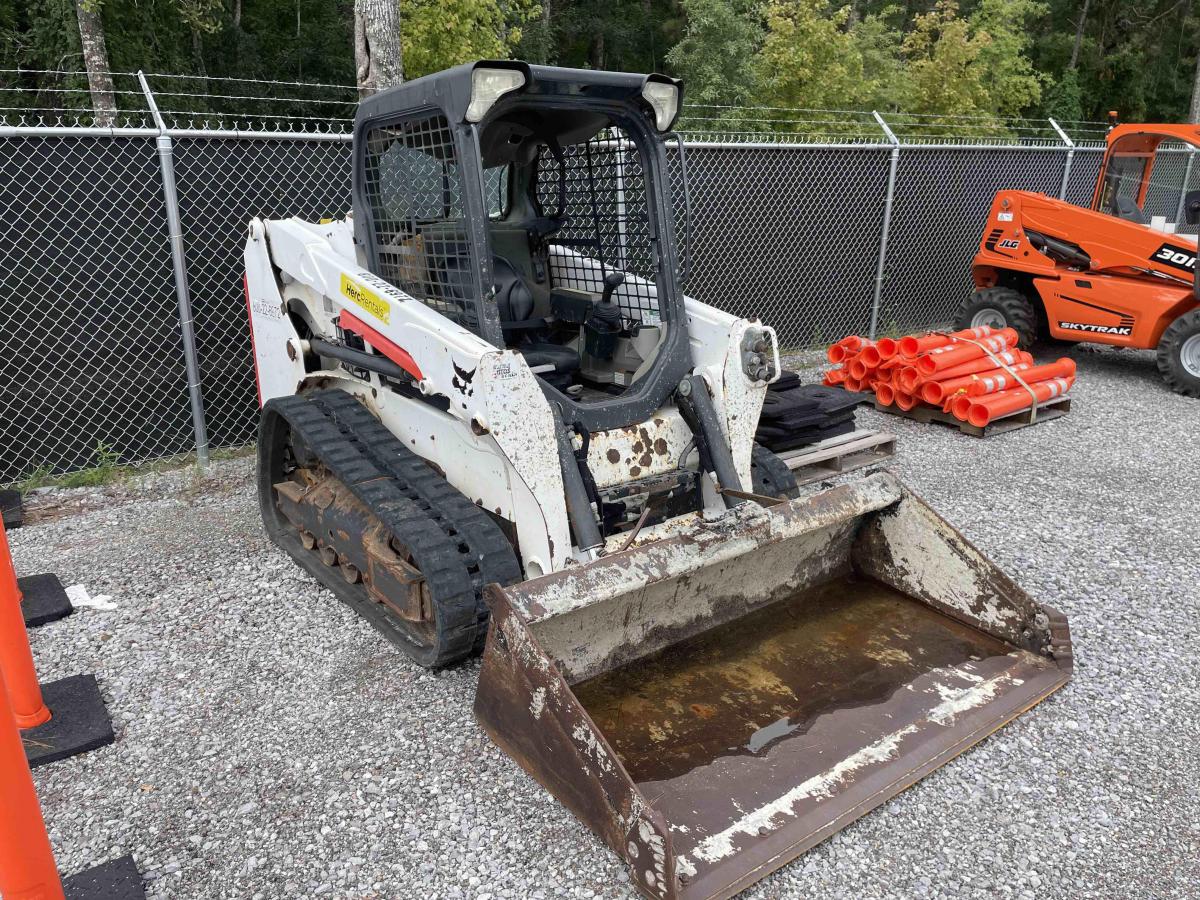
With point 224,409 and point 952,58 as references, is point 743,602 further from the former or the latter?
point 952,58

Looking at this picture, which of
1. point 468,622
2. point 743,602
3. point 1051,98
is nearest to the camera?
point 468,622

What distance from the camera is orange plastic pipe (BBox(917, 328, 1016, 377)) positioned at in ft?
22.2

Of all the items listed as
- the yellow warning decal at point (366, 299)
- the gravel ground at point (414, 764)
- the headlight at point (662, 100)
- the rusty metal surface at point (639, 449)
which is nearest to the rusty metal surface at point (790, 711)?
the gravel ground at point (414, 764)

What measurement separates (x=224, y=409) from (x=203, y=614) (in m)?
2.53

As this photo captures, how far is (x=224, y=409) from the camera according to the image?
6203 mm

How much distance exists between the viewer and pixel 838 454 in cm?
578

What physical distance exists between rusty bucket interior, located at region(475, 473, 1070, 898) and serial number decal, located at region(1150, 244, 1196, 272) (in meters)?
5.54

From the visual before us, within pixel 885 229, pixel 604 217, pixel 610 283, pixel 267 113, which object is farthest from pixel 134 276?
pixel 267 113

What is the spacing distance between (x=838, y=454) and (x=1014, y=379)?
207 centimetres

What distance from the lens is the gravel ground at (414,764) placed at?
256cm

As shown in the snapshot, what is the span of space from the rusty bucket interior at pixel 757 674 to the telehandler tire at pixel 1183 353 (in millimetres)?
5427

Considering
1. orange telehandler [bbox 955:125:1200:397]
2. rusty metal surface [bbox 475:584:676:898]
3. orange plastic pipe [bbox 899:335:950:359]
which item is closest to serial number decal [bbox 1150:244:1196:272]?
orange telehandler [bbox 955:125:1200:397]

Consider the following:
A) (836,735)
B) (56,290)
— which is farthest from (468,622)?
(56,290)

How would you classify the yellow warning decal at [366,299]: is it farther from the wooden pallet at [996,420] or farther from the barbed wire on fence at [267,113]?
the barbed wire on fence at [267,113]
